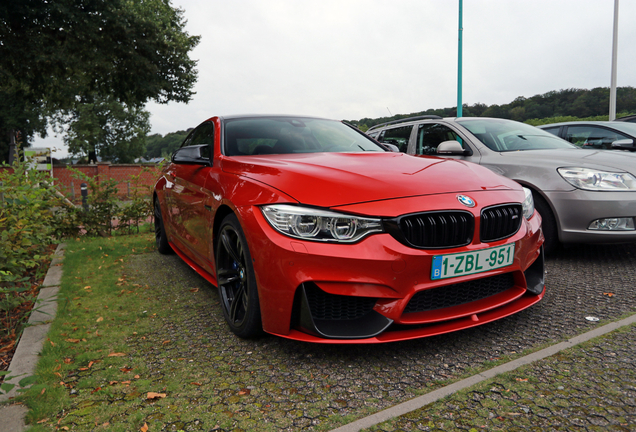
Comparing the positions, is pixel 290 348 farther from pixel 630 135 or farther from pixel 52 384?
pixel 630 135

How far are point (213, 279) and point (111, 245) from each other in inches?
140

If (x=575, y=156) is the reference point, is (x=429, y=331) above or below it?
below

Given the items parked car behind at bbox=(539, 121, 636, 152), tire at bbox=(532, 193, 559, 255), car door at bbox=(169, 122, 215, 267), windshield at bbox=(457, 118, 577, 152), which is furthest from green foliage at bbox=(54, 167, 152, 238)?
parked car behind at bbox=(539, 121, 636, 152)

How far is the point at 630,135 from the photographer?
6164mm

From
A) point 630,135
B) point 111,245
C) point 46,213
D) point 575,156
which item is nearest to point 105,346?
point 46,213

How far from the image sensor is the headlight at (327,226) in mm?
2336

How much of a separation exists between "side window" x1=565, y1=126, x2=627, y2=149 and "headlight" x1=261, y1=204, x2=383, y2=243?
5.70 metres

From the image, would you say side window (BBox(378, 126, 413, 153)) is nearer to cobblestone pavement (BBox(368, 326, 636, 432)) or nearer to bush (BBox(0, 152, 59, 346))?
cobblestone pavement (BBox(368, 326, 636, 432))

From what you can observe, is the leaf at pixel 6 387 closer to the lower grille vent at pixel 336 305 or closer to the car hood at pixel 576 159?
the lower grille vent at pixel 336 305

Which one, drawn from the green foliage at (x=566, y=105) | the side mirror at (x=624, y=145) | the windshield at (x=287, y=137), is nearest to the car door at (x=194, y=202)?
the windshield at (x=287, y=137)

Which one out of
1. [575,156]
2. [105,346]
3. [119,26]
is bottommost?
[105,346]

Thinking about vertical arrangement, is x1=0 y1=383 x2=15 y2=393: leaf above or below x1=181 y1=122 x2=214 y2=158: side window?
below

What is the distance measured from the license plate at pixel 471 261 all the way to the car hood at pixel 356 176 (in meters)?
0.38

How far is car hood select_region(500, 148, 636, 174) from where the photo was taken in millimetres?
4246
